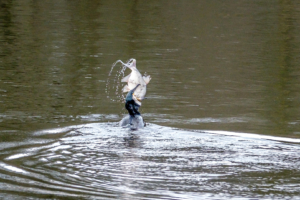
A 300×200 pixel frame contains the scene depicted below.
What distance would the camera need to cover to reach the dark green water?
782 centimetres

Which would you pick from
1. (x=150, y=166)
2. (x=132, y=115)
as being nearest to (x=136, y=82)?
(x=132, y=115)

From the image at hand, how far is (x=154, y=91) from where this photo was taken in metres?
15.5

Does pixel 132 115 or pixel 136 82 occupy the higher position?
pixel 136 82

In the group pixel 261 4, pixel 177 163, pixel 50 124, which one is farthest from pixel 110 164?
pixel 261 4

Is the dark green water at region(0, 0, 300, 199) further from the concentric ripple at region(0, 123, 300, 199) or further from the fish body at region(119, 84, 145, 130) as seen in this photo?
the fish body at region(119, 84, 145, 130)

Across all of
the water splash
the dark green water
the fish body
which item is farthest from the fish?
the water splash

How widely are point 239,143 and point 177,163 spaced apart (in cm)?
156

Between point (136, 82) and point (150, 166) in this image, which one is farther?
point (136, 82)

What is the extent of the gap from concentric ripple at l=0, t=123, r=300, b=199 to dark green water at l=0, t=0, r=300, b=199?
0.02 meters

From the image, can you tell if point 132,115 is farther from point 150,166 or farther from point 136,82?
point 150,166

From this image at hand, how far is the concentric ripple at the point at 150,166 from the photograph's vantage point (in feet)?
24.2

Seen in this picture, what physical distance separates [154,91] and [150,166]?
7316mm

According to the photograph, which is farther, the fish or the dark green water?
the fish

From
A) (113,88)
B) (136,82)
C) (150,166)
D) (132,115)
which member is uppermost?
(136,82)
